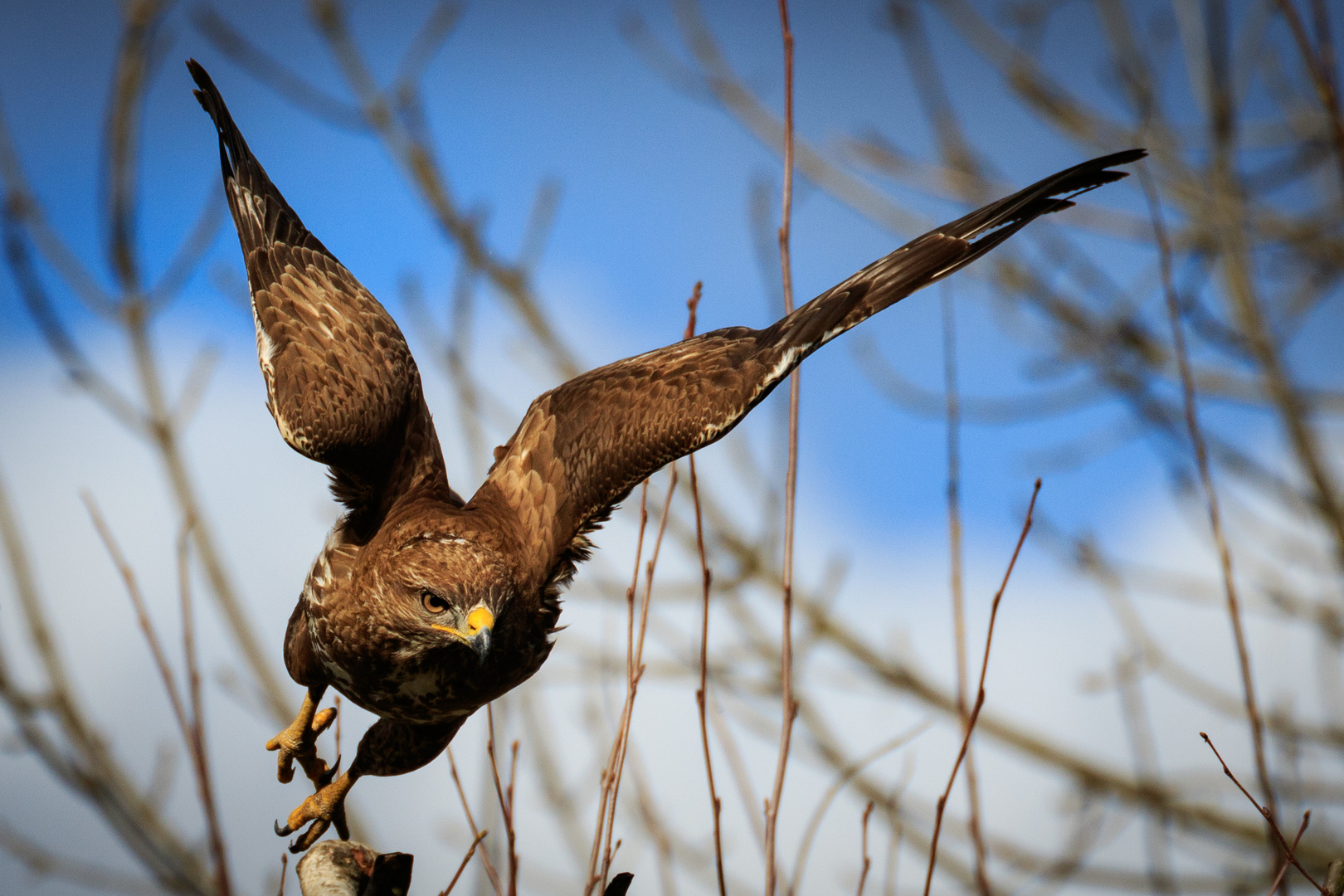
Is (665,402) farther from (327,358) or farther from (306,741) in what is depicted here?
(306,741)

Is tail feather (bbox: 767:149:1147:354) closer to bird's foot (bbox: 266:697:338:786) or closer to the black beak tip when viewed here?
the black beak tip

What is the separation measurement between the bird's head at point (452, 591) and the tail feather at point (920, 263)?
3.31 ft

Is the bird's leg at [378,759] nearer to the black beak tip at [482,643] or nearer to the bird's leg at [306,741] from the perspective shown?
the bird's leg at [306,741]

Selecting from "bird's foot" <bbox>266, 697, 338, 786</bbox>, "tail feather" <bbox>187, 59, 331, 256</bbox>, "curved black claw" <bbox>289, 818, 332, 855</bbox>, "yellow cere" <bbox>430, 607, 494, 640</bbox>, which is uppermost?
"tail feather" <bbox>187, 59, 331, 256</bbox>

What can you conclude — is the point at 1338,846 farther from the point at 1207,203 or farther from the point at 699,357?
the point at 699,357

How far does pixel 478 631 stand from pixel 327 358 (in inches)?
40.2

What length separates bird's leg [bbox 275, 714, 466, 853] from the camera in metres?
3.05

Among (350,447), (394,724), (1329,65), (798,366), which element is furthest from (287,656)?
(1329,65)

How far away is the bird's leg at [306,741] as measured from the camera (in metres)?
3.19

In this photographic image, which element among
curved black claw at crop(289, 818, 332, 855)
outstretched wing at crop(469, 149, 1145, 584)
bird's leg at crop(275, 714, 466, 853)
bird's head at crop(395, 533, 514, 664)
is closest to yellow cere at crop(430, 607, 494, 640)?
bird's head at crop(395, 533, 514, 664)

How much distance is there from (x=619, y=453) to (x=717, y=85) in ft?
11.1

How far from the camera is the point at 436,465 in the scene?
10.5 ft

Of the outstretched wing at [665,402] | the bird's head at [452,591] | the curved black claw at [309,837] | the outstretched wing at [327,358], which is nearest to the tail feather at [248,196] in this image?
the outstretched wing at [327,358]

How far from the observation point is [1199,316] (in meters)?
5.09
